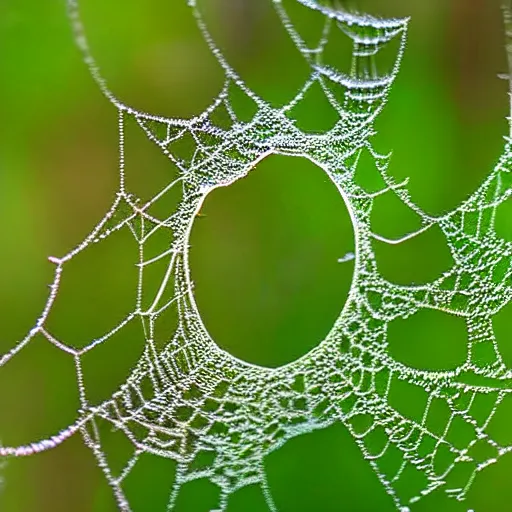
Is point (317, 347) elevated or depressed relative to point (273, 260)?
depressed

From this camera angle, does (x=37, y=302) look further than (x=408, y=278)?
No

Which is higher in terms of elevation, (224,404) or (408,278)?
(408,278)

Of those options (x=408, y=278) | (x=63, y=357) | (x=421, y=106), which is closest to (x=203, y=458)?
(x=63, y=357)

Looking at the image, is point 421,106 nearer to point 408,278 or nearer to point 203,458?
point 408,278
